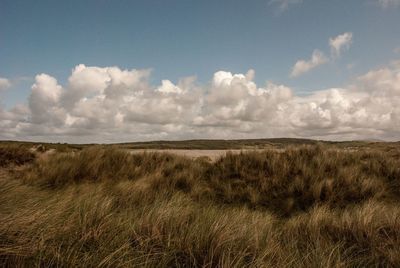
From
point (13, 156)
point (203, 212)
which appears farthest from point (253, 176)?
point (13, 156)

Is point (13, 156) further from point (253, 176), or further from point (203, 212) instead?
point (203, 212)

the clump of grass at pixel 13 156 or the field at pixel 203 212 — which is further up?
the clump of grass at pixel 13 156

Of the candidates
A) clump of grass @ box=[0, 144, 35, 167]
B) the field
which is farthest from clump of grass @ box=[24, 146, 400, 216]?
clump of grass @ box=[0, 144, 35, 167]

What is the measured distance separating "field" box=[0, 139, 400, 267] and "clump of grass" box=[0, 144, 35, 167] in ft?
0.13

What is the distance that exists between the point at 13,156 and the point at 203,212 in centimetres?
889

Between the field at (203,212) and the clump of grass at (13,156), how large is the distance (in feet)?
0.13

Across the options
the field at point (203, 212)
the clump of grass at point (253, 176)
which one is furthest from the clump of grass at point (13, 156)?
the clump of grass at point (253, 176)

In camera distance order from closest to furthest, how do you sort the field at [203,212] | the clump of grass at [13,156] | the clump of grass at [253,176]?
the field at [203,212] → the clump of grass at [253,176] → the clump of grass at [13,156]

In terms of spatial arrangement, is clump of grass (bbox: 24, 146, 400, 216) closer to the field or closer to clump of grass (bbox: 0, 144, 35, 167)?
the field

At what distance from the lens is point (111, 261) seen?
7.96 ft

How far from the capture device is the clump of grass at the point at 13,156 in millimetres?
9983

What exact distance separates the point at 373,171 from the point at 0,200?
375 inches

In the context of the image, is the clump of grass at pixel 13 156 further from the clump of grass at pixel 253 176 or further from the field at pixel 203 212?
the clump of grass at pixel 253 176

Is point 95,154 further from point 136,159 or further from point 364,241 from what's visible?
point 364,241
